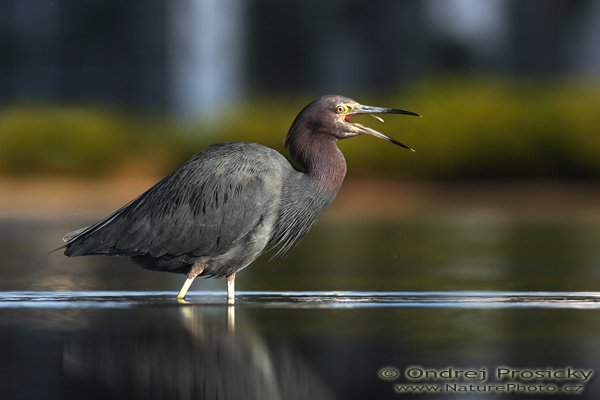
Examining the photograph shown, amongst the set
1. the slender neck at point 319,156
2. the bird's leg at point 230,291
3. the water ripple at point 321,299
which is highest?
the slender neck at point 319,156

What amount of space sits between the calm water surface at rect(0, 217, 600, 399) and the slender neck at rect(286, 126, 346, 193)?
92 cm

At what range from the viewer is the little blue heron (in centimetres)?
1091

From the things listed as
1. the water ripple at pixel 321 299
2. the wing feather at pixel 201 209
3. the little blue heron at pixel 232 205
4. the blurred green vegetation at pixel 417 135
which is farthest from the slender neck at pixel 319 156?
the blurred green vegetation at pixel 417 135

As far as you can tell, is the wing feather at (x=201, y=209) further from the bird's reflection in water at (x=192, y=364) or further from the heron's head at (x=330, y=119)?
the bird's reflection in water at (x=192, y=364)

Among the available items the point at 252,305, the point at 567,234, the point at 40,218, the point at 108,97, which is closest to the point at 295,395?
the point at 252,305

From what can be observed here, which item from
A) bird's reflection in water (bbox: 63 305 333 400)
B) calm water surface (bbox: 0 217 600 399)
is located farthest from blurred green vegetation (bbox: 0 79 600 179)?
bird's reflection in water (bbox: 63 305 333 400)

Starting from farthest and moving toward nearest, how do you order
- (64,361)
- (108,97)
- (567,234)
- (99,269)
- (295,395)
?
(108,97) < (567,234) < (99,269) < (64,361) < (295,395)

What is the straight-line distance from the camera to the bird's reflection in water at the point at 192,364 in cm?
708

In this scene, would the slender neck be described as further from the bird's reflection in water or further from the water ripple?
the bird's reflection in water

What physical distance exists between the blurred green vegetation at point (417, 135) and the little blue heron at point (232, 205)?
49.7 ft

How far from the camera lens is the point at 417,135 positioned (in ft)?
87.7

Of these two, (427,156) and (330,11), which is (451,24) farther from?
(427,156)

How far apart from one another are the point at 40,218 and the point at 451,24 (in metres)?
17.6

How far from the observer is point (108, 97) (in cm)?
3678
